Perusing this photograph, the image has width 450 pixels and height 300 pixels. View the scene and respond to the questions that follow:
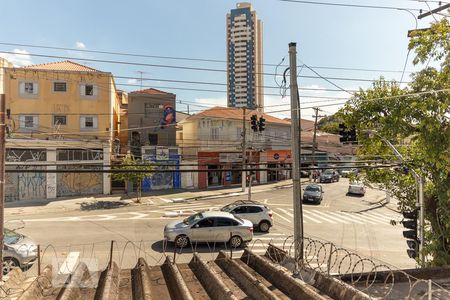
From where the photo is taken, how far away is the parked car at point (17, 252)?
12177mm

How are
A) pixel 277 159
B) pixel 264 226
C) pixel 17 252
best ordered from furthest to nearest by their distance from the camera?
1. pixel 277 159
2. pixel 264 226
3. pixel 17 252

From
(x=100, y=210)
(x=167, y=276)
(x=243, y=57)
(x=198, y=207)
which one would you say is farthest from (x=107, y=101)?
(x=243, y=57)

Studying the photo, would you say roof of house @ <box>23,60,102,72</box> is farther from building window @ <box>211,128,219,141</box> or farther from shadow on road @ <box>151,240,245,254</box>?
shadow on road @ <box>151,240,245,254</box>

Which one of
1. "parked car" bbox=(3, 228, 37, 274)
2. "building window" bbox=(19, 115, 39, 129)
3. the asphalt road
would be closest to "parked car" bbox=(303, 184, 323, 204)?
the asphalt road

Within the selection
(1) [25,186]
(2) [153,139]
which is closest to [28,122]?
(1) [25,186]

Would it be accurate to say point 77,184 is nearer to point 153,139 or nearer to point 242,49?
point 153,139

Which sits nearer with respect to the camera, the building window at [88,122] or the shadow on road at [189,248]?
the shadow on road at [189,248]

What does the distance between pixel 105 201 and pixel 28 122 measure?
38.3 ft

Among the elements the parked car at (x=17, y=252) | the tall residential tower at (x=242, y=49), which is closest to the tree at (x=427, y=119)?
the parked car at (x=17, y=252)

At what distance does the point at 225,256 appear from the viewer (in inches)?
275

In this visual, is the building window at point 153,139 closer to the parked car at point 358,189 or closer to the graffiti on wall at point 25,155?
the graffiti on wall at point 25,155

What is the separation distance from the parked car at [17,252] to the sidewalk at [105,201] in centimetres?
1448

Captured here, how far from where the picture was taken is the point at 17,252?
12.5 m

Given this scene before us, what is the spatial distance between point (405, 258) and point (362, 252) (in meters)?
2.02
